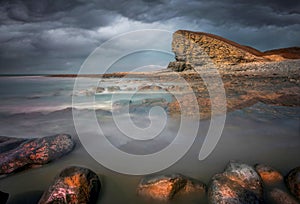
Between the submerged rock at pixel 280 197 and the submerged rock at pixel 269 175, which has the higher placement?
the submerged rock at pixel 269 175

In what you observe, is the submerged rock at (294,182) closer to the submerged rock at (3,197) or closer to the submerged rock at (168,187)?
the submerged rock at (168,187)

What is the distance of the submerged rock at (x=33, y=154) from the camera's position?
326cm

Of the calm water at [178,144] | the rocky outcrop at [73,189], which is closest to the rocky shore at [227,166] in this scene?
the rocky outcrop at [73,189]

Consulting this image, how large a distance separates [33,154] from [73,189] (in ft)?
5.13

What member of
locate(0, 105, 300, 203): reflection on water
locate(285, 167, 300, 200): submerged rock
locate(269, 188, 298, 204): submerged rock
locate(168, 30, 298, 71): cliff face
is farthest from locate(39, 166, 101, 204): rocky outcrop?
locate(168, 30, 298, 71): cliff face

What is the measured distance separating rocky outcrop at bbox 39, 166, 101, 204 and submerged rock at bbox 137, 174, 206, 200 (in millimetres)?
736

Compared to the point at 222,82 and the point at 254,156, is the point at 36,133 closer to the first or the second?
the point at 254,156

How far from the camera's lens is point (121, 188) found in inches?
Answer: 115

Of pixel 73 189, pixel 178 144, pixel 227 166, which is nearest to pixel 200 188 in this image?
pixel 227 166

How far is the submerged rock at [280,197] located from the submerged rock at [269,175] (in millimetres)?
219

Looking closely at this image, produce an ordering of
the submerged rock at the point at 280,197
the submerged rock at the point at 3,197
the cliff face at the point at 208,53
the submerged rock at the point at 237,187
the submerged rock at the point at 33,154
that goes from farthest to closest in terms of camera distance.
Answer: the cliff face at the point at 208,53 → the submerged rock at the point at 33,154 → the submerged rock at the point at 3,197 → the submerged rock at the point at 280,197 → the submerged rock at the point at 237,187

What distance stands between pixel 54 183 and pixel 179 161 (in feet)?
7.51

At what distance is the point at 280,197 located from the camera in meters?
2.54

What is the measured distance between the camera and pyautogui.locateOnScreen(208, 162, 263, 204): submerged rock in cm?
235
